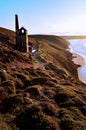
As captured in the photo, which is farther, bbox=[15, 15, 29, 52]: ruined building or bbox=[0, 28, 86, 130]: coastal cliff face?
bbox=[15, 15, 29, 52]: ruined building

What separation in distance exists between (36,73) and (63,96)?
35.7ft

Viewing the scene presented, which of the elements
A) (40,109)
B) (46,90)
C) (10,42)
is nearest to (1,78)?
(46,90)

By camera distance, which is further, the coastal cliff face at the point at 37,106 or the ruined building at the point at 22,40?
the ruined building at the point at 22,40

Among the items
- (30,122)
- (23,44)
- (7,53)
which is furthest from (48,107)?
(23,44)

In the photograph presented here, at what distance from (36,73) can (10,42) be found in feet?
81.3

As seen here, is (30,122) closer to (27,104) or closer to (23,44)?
(27,104)

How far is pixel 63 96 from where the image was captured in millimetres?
22484

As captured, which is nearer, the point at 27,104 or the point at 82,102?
the point at 27,104

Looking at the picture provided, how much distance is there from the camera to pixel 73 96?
2281 centimetres

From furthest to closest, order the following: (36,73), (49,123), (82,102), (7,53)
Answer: (7,53), (36,73), (82,102), (49,123)

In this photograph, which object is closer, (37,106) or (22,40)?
(37,106)

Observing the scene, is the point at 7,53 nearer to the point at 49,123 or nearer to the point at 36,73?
the point at 36,73

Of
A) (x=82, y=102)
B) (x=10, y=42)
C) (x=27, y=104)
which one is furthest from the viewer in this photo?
(x=10, y=42)

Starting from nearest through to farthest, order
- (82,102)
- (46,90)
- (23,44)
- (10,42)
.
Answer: (82,102), (46,90), (23,44), (10,42)
